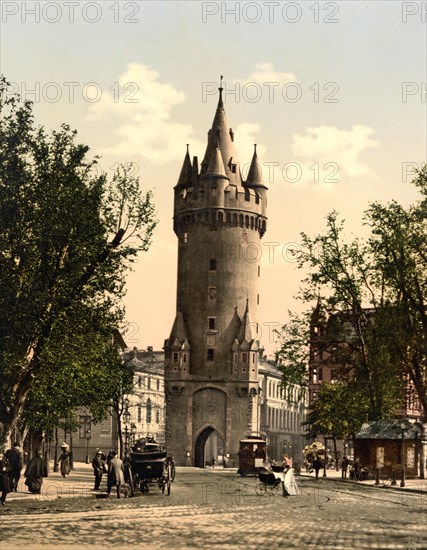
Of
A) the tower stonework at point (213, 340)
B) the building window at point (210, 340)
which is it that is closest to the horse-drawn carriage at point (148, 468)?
the tower stonework at point (213, 340)

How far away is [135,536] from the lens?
18.1 m

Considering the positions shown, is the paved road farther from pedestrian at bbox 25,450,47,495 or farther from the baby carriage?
the baby carriage

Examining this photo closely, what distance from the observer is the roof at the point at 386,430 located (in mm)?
49094

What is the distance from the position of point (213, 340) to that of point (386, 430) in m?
38.1

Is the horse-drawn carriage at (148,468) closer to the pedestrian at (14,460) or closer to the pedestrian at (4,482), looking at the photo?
the pedestrian at (14,460)

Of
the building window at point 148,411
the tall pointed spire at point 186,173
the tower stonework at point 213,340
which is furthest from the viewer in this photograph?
the building window at point 148,411

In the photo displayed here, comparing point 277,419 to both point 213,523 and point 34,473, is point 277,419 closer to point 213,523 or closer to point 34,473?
point 34,473

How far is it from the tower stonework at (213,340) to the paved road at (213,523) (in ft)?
180

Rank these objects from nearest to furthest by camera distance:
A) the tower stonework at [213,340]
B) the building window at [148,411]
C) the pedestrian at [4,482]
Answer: the pedestrian at [4,482]
the tower stonework at [213,340]
the building window at [148,411]

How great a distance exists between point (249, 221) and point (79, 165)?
2274 inches

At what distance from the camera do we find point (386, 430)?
50062mm

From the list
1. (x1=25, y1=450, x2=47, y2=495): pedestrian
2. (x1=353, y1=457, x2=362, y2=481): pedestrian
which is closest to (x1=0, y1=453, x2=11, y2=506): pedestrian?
(x1=25, y1=450, x2=47, y2=495): pedestrian

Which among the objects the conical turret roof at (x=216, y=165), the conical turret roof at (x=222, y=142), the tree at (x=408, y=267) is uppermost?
the conical turret roof at (x=222, y=142)

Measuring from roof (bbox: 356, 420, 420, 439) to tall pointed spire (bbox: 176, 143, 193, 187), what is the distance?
159 feet
